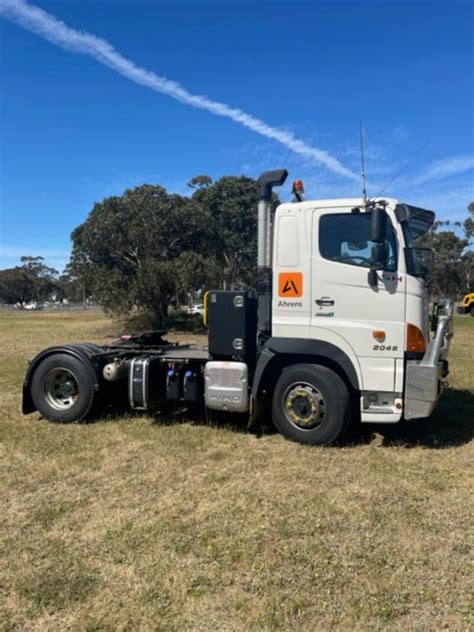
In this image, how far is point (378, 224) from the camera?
5.23 meters

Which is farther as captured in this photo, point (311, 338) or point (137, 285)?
point (137, 285)

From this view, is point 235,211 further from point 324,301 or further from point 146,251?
point 324,301

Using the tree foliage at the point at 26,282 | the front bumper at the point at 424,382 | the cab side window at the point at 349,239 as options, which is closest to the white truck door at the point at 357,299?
the cab side window at the point at 349,239

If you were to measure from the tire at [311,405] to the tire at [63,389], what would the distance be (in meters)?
2.57

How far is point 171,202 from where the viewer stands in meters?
22.8

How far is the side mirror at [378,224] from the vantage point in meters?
5.23

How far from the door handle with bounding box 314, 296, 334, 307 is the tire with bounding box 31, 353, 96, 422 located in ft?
10.4

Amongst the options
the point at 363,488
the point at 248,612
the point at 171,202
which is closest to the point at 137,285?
the point at 171,202

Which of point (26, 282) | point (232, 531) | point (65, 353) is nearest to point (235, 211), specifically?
point (65, 353)

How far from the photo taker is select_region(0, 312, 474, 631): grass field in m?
2.88

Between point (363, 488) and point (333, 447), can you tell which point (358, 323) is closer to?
point (333, 447)

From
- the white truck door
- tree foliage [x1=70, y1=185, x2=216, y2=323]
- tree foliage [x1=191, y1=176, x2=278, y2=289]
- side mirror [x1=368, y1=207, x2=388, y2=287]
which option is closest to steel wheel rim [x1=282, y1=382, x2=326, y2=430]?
the white truck door

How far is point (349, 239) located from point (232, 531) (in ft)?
11.1

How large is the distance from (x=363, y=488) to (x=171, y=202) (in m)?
19.8
